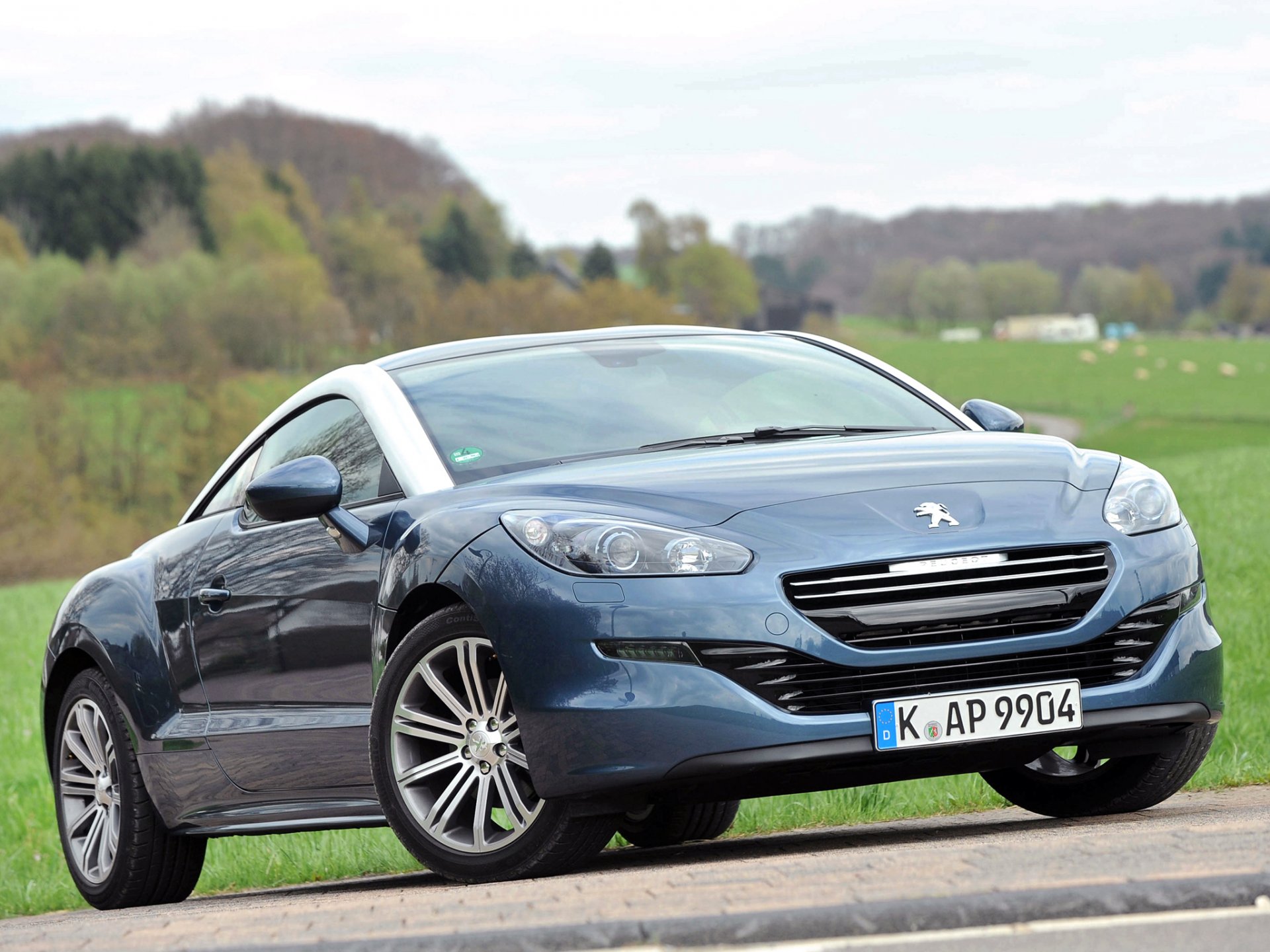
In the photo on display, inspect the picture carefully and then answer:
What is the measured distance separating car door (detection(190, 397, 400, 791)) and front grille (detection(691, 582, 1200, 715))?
48.1 inches

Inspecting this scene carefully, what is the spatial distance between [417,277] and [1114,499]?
13937cm

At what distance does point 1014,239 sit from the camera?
178000 millimetres

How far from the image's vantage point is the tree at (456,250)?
158 m

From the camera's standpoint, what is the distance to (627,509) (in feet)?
15.3

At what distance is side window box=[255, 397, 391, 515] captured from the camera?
566 centimetres

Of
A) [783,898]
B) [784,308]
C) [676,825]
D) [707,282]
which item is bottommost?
[784,308]

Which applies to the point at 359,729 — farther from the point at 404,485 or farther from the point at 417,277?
the point at 417,277

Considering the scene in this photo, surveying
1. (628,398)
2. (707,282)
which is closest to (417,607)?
(628,398)

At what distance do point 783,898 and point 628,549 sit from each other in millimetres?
1127

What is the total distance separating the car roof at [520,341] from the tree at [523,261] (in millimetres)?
152875

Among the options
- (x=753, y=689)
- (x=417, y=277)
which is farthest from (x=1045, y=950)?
(x=417, y=277)

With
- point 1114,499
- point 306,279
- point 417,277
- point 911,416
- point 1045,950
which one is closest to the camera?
point 1045,950

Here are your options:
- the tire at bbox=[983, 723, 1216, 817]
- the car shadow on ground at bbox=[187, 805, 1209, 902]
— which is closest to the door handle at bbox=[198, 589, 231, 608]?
the car shadow on ground at bbox=[187, 805, 1209, 902]

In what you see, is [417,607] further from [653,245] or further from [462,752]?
[653,245]
